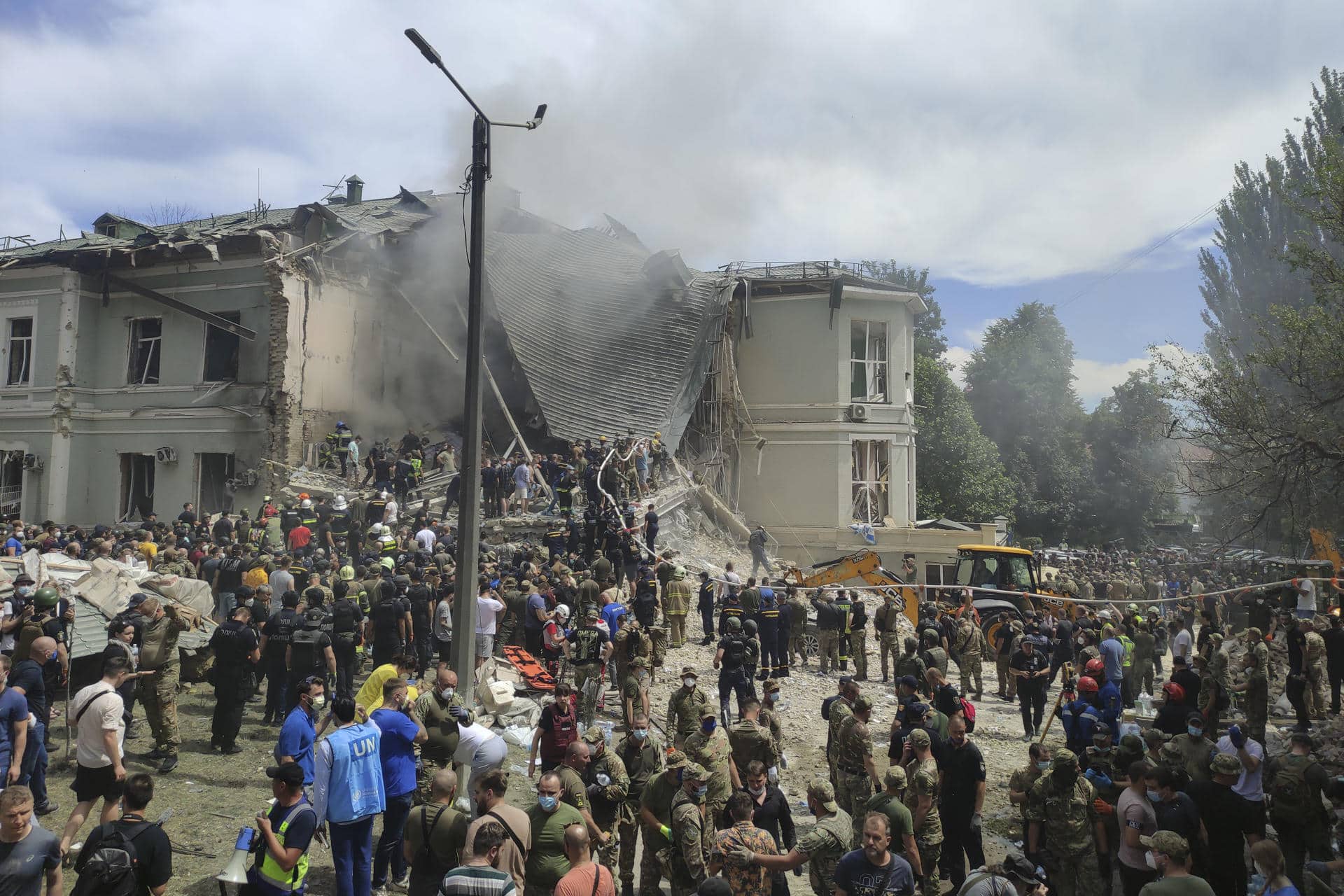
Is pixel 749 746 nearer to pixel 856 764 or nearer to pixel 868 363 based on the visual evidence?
pixel 856 764

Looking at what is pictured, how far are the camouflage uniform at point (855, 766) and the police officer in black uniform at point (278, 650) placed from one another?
5603 mm

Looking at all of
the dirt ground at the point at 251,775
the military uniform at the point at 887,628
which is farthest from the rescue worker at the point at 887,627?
the dirt ground at the point at 251,775

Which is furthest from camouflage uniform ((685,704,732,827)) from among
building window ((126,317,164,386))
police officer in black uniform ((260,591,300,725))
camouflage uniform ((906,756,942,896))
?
building window ((126,317,164,386))

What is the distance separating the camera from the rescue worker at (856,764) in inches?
276

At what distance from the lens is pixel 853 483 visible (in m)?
26.7

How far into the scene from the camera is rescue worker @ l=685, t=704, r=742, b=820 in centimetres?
662

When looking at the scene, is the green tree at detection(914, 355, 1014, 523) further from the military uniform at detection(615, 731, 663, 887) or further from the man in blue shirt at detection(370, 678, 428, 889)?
the man in blue shirt at detection(370, 678, 428, 889)

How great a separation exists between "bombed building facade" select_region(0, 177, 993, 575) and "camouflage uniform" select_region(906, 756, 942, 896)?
16.3 metres

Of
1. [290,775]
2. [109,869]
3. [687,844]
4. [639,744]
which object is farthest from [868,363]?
[109,869]

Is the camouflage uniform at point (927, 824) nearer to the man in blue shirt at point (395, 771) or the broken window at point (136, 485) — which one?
the man in blue shirt at point (395, 771)

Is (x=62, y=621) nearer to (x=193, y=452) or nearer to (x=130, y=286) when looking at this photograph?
(x=193, y=452)

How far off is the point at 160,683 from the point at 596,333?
17660 mm

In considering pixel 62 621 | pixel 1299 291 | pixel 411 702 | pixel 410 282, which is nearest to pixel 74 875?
pixel 411 702

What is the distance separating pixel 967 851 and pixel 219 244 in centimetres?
2277
